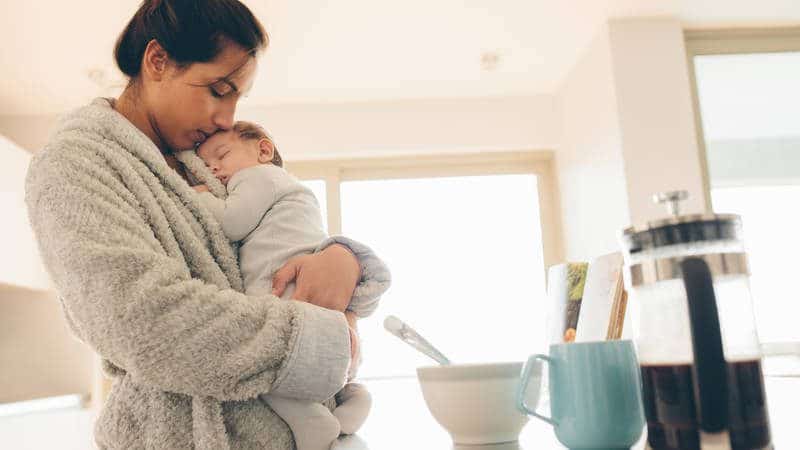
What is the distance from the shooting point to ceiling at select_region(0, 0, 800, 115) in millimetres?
2887

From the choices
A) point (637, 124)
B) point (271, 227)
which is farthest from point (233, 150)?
point (637, 124)

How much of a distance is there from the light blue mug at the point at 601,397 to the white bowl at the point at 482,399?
0.07m

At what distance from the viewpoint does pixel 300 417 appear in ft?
2.48

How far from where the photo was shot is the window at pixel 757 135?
3.04 metres

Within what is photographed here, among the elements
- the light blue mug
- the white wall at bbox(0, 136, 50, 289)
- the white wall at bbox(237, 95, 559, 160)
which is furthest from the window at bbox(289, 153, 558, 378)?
the light blue mug

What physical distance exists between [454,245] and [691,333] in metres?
3.33

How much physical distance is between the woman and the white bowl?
4.6 inches

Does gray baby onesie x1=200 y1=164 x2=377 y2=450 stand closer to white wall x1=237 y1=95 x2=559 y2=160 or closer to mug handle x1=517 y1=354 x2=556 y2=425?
mug handle x1=517 y1=354 x2=556 y2=425

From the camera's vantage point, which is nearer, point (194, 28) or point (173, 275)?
point (173, 275)

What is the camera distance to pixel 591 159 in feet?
11.2

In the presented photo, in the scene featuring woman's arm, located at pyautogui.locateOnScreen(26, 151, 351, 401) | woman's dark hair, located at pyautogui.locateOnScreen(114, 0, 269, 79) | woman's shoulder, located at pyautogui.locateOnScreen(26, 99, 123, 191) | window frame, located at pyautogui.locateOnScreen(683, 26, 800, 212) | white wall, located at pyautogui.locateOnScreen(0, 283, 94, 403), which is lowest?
white wall, located at pyautogui.locateOnScreen(0, 283, 94, 403)

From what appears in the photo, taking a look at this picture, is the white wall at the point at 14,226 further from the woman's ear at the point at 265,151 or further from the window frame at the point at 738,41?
the window frame at the point at 738,41

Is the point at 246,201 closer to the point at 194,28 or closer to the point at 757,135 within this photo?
the point at 194,28

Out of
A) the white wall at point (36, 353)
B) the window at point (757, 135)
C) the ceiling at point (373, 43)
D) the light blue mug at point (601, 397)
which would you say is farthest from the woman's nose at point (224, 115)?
the white wall at point (36, 353)
